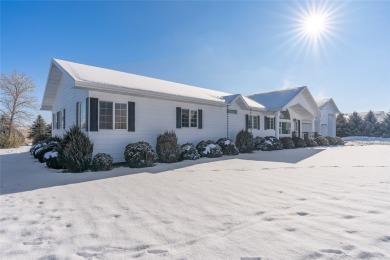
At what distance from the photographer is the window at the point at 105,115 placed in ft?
31.9

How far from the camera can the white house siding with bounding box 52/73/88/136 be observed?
10498mm

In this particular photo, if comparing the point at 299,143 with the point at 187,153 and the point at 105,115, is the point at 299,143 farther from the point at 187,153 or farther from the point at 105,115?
the point at 105,115

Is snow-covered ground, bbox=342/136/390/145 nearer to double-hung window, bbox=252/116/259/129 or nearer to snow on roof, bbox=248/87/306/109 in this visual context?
snow on roof, bbox=248/87/306/109

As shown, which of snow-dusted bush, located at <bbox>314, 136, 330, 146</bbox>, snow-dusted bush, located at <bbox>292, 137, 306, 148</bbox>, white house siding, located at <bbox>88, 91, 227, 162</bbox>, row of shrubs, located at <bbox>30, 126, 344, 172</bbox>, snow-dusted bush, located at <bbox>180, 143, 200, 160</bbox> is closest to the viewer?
row of shrubs, located at <bbox>30, 126, 344, 172</bbox>

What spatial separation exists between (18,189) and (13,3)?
7461 mm

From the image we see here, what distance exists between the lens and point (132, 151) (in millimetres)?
9422

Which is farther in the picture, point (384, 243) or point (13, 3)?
point (13, 3)

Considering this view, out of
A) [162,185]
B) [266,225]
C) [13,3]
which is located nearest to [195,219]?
[266,225]

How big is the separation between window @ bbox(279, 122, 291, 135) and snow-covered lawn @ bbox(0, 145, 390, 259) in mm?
15200

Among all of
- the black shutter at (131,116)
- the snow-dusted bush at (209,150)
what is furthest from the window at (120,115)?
the snow-dusted bush at (209,150)

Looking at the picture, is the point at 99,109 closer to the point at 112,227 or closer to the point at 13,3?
the point at 13,3

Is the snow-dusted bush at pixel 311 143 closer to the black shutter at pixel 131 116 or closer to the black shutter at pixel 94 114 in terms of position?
the black shutter at pixel 131 116

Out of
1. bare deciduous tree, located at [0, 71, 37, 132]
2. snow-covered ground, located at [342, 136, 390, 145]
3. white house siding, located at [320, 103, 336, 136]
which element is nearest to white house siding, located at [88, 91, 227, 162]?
snow-covered ground, located at [342, 136, 390, 145]

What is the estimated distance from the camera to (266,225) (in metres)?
3.34
